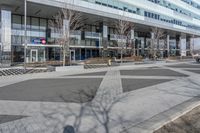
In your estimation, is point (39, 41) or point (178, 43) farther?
point (178, 43)

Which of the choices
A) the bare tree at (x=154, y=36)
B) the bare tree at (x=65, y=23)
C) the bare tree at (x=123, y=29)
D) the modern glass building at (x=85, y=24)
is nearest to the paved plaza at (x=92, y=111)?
the bare tree at (x=65, y=23)

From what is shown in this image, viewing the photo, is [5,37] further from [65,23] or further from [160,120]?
[160,120]

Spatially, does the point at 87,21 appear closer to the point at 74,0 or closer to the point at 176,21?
the point at 74,0

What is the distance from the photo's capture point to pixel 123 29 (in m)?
46.7

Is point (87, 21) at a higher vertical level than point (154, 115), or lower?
higher

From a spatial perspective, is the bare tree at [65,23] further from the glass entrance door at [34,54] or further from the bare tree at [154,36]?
the bare tree at [154,36]

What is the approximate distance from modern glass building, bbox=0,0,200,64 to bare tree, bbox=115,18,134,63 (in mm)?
976

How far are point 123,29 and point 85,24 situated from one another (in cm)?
747

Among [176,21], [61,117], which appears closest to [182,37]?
[176,21]

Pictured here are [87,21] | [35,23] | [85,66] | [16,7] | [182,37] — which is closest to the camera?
[85,66]

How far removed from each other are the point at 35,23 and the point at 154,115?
120 ft

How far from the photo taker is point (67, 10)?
3547 cm

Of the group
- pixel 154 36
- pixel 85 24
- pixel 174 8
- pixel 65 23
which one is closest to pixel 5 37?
pixel 65 23

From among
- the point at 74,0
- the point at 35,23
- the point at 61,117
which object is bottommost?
the point at 61,117
